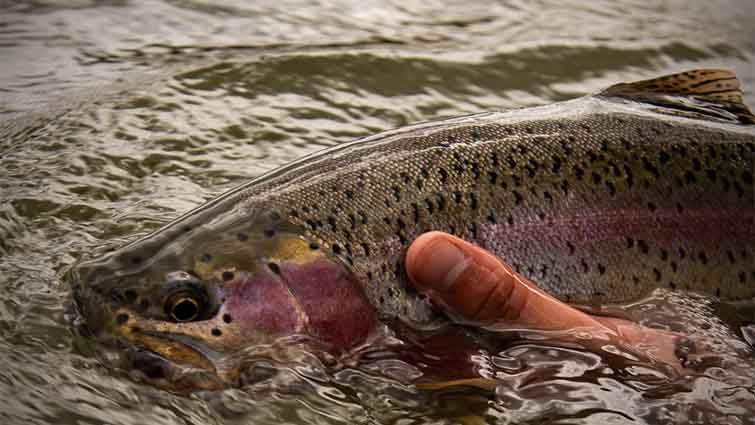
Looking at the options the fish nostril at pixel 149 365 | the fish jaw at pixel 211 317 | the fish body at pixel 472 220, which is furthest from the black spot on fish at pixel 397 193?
the fish nostril at pixel 149 365

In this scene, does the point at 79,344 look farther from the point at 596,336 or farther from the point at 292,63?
the point at 292,63

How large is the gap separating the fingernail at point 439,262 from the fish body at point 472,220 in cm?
17

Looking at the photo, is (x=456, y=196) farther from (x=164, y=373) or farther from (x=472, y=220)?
(x=164, y=373)

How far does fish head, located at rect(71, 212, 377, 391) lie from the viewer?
8.96ft

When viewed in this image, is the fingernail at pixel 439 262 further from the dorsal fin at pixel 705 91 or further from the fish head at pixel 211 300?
the dorsal fin at pixel 705 91

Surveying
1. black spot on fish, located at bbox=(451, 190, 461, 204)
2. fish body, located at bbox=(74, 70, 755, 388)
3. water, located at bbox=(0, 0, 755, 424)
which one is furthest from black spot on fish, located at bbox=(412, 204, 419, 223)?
water, located at bbox=(0, 0, 755, 424)

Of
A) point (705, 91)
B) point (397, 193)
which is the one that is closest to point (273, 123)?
point (397, 193)

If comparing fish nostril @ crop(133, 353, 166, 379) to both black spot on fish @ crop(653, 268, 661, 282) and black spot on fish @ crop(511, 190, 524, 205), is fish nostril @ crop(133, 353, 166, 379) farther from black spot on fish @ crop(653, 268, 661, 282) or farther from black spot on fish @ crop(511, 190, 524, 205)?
black spot on fish @ crop(653, 268, 661, 282)

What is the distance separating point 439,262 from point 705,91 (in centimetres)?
159

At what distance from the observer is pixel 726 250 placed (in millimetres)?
3545

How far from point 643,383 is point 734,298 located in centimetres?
74

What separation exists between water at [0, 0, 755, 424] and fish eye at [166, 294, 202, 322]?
0.22 meters

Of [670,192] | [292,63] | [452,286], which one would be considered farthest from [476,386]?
[292,63]

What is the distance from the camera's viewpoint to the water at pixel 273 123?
2822mm
